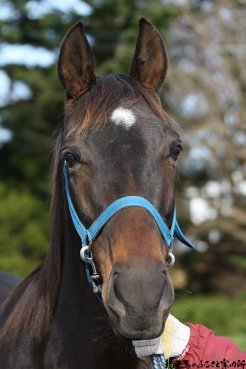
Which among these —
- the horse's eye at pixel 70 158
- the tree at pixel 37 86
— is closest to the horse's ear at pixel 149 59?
the horse's eye at pixel 70 158

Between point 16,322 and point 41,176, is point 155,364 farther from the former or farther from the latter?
point 41,176

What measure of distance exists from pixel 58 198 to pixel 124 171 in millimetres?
634

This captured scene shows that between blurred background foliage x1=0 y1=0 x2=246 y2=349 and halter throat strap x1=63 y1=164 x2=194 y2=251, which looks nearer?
halter throat strap x1=63 y1=164 x2=194 y2=251

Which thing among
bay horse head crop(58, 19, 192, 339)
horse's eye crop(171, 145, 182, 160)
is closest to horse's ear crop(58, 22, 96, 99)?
bay horse head crop(58, 19, 192, 339)

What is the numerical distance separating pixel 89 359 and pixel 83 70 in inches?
56.5

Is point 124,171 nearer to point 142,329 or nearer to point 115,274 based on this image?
point 115,274

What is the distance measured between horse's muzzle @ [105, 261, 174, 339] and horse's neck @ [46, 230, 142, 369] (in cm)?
52

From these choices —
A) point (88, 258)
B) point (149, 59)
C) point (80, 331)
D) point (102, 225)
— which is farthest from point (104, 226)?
point (149, 59)

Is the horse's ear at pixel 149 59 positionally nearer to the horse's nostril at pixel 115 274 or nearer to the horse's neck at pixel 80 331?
the horse's neck at pixel 80 331

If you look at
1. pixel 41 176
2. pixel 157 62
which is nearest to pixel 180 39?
pixel 41 176

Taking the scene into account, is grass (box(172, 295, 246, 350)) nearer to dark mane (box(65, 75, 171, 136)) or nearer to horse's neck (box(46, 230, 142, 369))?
horse's neck (box(46, 230, 142, 369))

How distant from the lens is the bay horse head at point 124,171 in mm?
2389

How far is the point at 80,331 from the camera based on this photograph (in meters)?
2.99

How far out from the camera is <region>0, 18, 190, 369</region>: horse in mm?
2426
